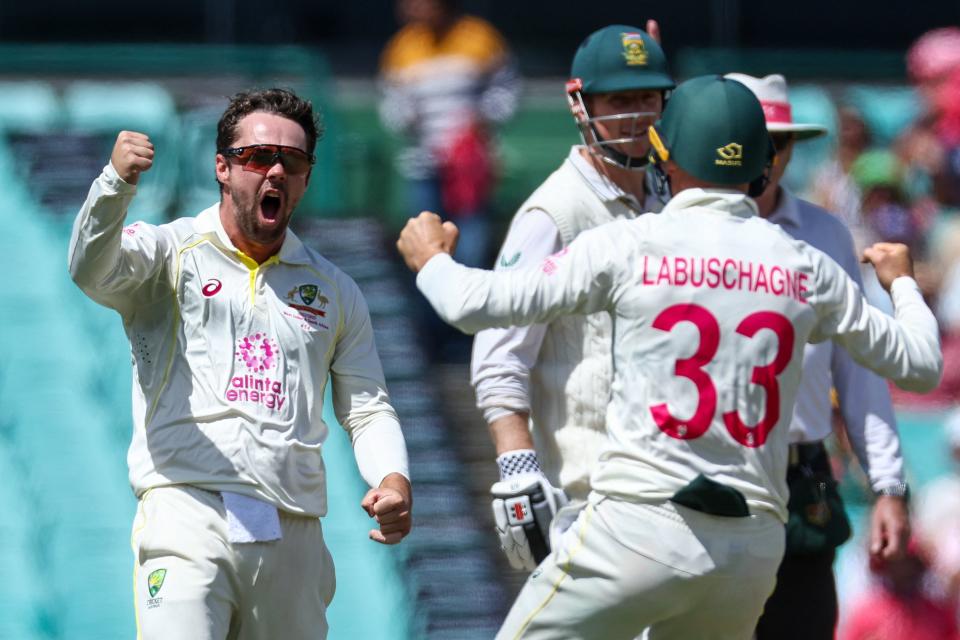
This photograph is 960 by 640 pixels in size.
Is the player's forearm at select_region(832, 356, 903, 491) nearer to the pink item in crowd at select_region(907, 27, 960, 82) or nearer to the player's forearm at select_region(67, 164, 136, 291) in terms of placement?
the player's forearm at select_region(67, 164, 136, 291)

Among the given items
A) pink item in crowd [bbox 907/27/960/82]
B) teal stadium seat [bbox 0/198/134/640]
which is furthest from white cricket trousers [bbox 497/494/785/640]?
pink item in crowd [bbox 907/27/960/82]

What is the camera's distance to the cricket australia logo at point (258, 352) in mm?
4379

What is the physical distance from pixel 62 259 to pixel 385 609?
306cm

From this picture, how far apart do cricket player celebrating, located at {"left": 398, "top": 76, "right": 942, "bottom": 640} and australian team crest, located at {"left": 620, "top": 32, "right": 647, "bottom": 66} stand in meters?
0.84

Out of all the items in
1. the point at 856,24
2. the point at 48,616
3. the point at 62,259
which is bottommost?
the point at 48,616

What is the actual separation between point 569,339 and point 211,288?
102 centimetres

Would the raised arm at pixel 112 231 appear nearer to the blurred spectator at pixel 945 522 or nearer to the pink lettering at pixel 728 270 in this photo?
the pink lettering at pixel 728 270

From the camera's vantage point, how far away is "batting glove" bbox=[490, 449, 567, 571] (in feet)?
15.5

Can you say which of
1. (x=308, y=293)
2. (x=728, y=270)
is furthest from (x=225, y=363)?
(x=728, y=270)

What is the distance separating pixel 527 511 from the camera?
472 centimetres

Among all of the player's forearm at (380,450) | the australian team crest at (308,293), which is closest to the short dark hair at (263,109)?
the australian team crest at (308,293)

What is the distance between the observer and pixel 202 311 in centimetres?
438

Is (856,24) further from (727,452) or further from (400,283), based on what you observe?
(727,452)

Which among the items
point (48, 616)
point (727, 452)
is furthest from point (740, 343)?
point (48, 616)
